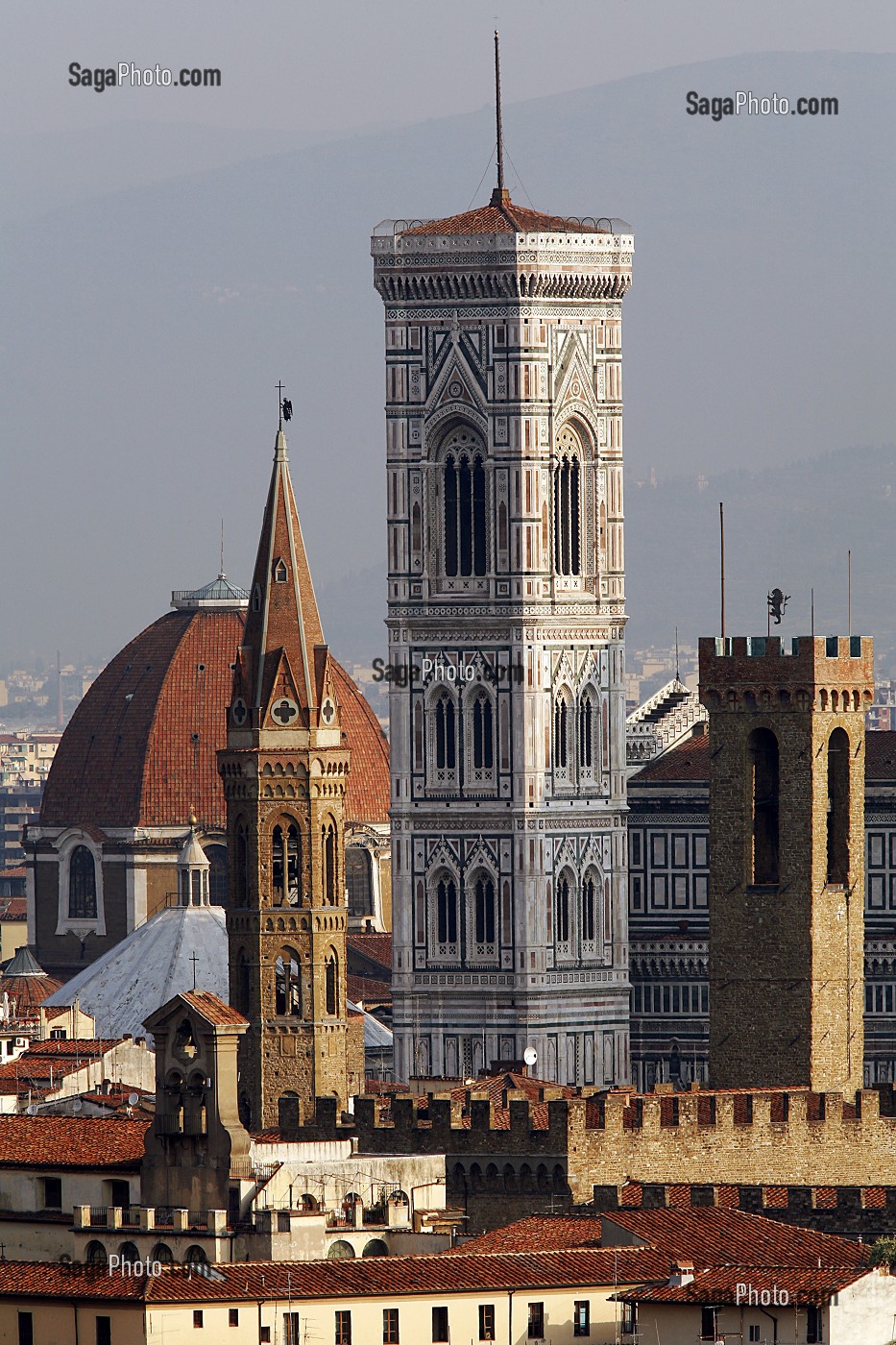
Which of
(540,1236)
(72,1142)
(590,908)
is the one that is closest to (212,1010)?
(72,1142)

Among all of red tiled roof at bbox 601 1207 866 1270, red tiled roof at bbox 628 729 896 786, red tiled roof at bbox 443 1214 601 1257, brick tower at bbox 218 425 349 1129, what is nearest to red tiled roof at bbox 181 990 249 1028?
red tiled roof at bbox 443 1214 601 1257

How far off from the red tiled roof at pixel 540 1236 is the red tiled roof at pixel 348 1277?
1.43m

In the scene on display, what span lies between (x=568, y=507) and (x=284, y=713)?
2271 centimetres

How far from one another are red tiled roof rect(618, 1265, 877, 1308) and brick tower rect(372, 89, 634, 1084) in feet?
185

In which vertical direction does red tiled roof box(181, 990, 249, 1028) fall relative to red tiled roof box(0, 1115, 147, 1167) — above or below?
above

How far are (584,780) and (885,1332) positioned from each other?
62781mm

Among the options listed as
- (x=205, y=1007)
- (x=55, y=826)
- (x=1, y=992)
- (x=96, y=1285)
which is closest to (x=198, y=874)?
(x=1, y=992)

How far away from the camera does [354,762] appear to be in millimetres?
184375

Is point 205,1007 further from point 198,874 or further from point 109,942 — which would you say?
point 109,942

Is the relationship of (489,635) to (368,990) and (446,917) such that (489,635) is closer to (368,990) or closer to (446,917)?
(446,917)

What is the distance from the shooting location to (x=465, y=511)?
5743 inches

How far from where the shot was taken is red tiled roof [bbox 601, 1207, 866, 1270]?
299ft

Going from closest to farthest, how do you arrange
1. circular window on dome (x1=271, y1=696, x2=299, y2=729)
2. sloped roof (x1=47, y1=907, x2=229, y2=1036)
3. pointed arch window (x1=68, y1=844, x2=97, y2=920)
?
circular window on dome (x1=271, y1=696, x2=299, y2=729), sloped roof (x1=47, y1=907, x2=229, y2=1036), pointed arch window (x1=68, y1=844, x2=97, y2=920)

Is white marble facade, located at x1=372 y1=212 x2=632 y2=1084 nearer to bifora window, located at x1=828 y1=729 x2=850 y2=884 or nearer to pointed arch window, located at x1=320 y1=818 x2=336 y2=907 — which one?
pointed arch window, located at x1=320 y1=818 x2=336 y2=907
